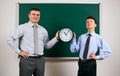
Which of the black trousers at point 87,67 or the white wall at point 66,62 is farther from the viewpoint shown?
the white wall at point 66,62

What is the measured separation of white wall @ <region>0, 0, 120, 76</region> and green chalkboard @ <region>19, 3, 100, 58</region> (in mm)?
93

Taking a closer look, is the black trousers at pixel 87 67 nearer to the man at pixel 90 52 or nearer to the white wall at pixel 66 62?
the man at pixel 90 52

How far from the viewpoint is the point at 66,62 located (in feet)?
10.9

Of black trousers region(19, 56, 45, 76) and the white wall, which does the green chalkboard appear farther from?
black trousers region(19, 56, 45, 76)

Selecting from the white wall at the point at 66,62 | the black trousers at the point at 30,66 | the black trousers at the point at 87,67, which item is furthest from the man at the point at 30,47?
the white wall at the point at 66,62

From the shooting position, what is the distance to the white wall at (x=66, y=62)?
3.31 metres

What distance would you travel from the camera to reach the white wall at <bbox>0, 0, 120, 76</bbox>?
3.31 m

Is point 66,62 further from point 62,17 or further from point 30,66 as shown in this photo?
point 30,66

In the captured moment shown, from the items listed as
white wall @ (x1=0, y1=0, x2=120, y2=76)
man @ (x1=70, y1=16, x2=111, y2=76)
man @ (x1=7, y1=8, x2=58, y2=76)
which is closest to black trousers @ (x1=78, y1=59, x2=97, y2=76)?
man @ (x1=70, y1=16, x2=111, y2=76)

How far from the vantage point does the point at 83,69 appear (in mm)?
2633

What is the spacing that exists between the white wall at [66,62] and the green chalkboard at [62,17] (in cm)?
9

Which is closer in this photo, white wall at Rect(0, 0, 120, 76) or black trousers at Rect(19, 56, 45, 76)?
black trousers at Rect(19, 56, 45, 76)

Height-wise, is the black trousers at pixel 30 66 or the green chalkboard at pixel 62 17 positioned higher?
the green chalkboard at pixel 62 17
